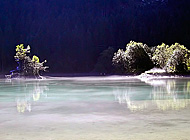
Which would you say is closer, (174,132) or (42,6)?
(174,132)

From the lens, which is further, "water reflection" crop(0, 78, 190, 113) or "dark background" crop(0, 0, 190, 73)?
"dark background" crop(0, 0, 190, 73)

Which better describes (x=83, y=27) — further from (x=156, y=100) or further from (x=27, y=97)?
(x=156, y=100)

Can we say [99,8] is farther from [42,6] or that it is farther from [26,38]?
[26,38]

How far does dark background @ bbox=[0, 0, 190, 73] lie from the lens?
103625 millimetres

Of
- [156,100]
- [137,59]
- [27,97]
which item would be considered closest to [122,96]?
[156,100]

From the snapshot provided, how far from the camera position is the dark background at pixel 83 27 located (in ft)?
340

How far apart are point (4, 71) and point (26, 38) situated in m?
23.5

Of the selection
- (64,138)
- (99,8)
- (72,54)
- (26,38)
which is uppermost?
(99,8)

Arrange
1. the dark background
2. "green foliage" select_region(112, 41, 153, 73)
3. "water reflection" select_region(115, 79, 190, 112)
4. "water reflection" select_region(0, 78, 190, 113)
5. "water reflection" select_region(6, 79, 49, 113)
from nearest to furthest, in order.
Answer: "water reflection" select_region(115, 79, 190, 112)
"water reflection" select_region(0, 78, 190, 113)
"water reflection" select_region(6, 79, 49, 113)
"green foliage" select_region(112, 41, 153, 73)
the dark background

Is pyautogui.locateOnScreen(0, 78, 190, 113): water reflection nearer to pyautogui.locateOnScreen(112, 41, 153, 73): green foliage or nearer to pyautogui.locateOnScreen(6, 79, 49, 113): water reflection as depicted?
pyautogui.locateOnScreen(6, 79, 49, 113): water reflection

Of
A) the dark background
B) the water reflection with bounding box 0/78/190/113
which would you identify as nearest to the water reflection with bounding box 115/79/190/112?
the water reflection with bounding box 0/78/190/113

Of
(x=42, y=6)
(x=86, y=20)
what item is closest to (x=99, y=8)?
(x=86, y=20)

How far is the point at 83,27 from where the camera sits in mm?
115312

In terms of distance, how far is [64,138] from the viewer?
918cm
